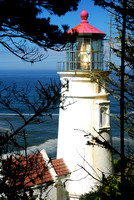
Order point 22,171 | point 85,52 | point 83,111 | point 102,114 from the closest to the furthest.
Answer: point 22,171 < point 83,111 < point 85,52 < point 102,114

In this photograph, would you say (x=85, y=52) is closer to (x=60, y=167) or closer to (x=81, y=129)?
(x=81, y=129)

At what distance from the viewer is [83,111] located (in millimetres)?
10078

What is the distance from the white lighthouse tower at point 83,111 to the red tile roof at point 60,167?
0.15 m

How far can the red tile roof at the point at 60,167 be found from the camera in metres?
9.65

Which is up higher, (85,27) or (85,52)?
(85,27)

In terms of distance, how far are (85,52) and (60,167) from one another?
3.52 metres

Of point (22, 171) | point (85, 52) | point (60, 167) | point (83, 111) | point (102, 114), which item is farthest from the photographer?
point (102, 114)

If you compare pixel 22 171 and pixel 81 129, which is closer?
pixel 22 171

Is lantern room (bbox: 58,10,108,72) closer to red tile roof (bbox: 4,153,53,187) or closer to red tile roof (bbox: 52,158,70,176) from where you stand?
red tile roof (bbox: 52,158,70,176)

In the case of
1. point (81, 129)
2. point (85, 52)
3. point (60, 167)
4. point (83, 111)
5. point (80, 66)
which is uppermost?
point (85, 52)

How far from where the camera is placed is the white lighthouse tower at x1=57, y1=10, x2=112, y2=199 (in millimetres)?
10047

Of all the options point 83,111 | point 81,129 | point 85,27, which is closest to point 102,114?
point 83,111

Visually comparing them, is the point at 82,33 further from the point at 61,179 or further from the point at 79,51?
the point at 61,179

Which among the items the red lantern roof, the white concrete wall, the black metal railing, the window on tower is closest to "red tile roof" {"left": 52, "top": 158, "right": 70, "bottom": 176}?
the white concrete wall
